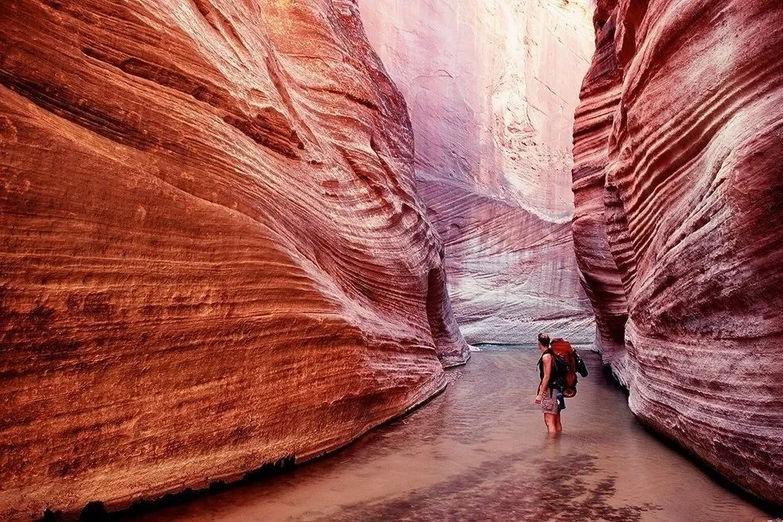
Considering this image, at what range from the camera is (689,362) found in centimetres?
475

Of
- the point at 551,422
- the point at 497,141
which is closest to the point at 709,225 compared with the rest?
the point at 551,422

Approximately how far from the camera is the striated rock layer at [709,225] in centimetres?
349

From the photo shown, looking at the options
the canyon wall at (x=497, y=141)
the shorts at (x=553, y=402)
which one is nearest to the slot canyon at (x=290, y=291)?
the shorts at (x=553, y=402)

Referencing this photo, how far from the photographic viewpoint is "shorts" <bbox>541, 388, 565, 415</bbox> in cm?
583

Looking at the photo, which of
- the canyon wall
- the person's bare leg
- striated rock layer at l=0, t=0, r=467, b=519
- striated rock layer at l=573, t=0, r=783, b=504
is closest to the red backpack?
the person's bare leg

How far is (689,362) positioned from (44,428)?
461 cm

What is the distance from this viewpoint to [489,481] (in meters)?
4.20

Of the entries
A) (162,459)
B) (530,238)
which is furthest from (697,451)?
(530,238)

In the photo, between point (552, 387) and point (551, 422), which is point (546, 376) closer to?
point (552, 387)

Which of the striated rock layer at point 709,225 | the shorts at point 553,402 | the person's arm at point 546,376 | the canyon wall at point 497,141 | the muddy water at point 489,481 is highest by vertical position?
the canyon wall at point 497,141

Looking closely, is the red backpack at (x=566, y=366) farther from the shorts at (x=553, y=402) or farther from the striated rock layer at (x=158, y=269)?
the striated rock layer at (x=158, y=269)

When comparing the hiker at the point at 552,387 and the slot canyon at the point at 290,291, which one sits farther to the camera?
the hiker at the point at 552,387

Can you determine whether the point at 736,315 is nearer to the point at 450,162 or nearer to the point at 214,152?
the point at 214,152

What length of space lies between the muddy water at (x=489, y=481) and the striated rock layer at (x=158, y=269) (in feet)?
1.14
